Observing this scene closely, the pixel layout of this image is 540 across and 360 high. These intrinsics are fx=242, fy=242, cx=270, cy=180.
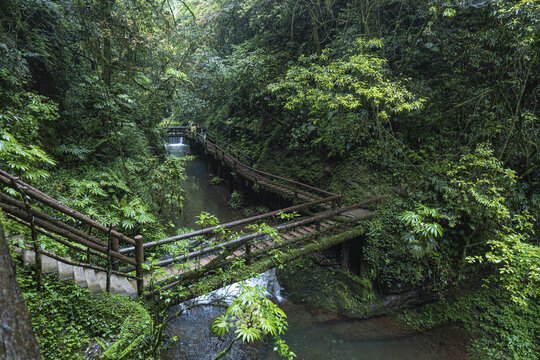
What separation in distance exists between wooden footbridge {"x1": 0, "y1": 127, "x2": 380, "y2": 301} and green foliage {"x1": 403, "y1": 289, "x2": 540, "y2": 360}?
3.18 m

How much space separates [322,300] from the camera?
7996 millimetres

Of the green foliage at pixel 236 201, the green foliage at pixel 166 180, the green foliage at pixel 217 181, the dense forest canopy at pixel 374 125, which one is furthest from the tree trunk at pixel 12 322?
the green foliage at pixel 217 181

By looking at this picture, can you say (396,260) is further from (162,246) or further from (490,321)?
(162,246)

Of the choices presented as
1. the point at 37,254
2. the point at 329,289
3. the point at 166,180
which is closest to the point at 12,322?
the point at 37,254

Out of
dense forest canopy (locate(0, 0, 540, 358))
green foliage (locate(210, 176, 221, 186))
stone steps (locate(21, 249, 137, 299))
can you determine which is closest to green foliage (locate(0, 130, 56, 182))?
dense forest canopy (locate(0, 0, 540, 358))

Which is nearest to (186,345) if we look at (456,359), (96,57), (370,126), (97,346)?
(97,346)

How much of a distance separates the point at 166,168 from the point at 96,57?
11.7 ft

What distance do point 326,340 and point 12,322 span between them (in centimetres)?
743

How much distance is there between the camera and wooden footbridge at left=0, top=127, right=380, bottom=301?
125 inches

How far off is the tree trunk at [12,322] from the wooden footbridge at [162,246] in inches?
80.0

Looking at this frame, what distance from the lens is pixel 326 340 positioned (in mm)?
6887

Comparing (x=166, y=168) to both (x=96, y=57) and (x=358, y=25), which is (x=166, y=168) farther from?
(x=358, y=25)

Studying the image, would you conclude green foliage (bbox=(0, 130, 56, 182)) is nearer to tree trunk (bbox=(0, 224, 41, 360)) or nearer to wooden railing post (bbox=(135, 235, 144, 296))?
wooden railing post (bbox=(135, 235, 144, 296))

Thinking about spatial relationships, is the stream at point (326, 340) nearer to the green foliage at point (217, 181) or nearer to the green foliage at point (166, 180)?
the green foliage at point (166, 180)
